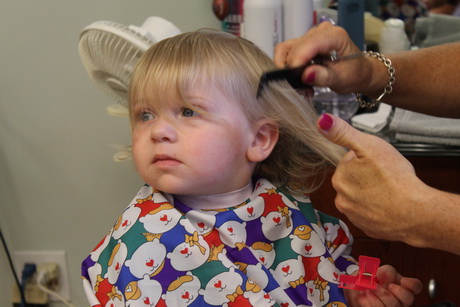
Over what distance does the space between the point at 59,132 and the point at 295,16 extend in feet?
3.04

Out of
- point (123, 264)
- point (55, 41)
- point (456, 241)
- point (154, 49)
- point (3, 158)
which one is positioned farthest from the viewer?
point (3, 158)

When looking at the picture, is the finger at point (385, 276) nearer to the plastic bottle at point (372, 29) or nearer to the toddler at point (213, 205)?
the toddler at point (213, 205)

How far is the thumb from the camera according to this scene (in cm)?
98

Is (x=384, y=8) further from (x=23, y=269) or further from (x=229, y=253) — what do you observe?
(x=23, y=269)

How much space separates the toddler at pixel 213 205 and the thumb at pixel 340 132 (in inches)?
7.8

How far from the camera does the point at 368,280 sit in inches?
43.6

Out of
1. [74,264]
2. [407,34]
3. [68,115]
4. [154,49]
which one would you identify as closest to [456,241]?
[154,49]

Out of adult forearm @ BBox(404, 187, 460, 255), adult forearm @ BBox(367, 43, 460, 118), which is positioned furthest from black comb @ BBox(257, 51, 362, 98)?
adult forearm @ BBox(404, 187, 460, 255)

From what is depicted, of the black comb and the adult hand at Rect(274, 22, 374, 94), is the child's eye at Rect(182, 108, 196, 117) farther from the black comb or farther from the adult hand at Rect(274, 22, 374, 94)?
the adult hand at Rect(274, 22, 374, 94)

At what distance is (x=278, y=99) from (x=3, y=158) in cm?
139

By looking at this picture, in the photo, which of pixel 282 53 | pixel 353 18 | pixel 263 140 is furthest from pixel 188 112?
pixel 353 18

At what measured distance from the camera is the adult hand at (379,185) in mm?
980

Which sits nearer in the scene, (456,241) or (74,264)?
(456,241)

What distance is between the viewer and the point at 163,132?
108 centimetres
